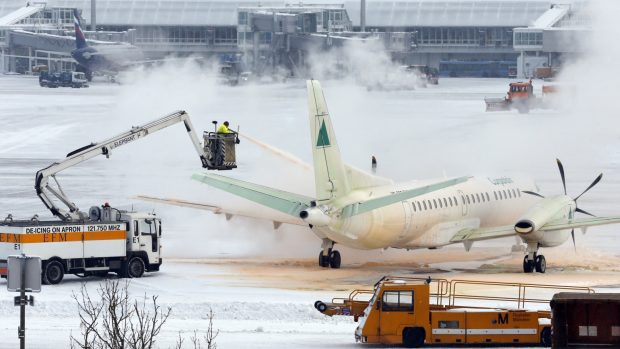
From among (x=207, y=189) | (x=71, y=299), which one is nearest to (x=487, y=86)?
(x=207, y=189)

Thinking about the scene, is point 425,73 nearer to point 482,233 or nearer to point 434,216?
point 482,233

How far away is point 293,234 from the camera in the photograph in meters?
57.2

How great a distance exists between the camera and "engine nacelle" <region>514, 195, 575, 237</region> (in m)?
50.8

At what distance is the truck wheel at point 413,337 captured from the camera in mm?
36062

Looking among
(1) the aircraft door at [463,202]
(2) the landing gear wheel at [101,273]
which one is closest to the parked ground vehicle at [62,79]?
(1) the aircraft door at [463,202]

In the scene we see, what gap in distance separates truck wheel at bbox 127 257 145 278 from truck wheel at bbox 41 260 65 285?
2.75m

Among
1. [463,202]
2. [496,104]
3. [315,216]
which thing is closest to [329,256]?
[315,216]

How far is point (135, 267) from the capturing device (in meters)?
49.1

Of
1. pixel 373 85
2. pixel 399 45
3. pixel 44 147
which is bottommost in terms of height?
pixel 44 147

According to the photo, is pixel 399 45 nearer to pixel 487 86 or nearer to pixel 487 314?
pixel 487 86

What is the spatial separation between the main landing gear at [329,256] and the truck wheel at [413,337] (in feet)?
52.0

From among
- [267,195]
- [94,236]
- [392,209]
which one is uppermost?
[267,195]

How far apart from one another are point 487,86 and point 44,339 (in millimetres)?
148529

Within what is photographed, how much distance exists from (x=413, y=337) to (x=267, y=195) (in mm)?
15358
